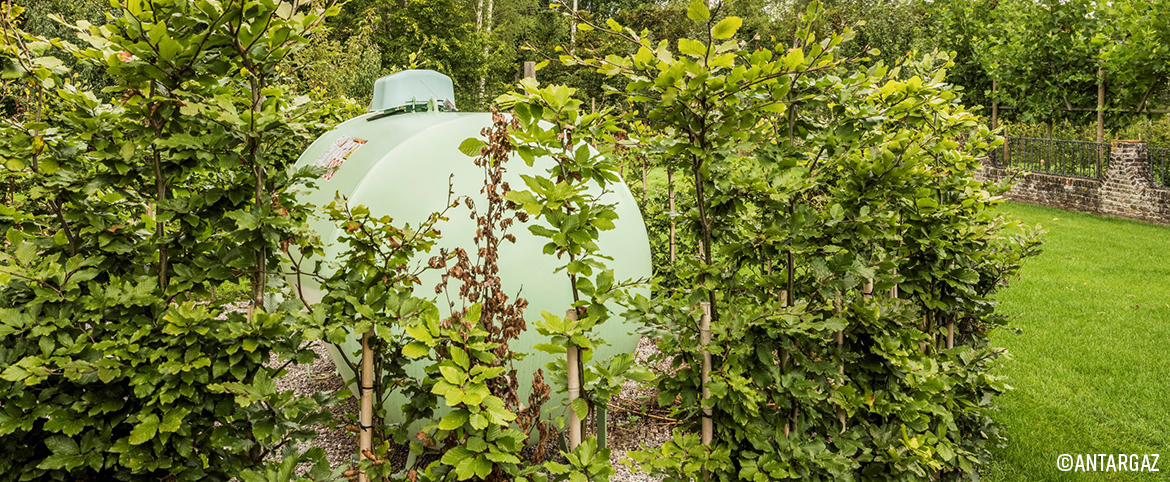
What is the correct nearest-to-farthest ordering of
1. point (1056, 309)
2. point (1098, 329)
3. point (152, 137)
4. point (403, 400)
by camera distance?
point (152, 137) < point (403, 400) < point (1098, 329) < point (1056, 309)

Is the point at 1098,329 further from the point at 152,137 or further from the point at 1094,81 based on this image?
the point at 1094,81

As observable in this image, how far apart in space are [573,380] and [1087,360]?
17.8ft

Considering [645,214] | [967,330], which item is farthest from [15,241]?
[645,214]

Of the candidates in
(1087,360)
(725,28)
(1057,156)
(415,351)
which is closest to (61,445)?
Answer: (415,351)

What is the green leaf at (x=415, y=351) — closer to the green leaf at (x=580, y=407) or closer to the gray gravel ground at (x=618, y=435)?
the green leaf at (x=580, y=407)

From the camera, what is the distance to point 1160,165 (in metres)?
11.8

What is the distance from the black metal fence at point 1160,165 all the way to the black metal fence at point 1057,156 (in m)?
0.72

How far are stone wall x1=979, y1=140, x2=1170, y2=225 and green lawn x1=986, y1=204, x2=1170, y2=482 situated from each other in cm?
235

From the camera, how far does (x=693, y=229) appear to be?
2.33 m

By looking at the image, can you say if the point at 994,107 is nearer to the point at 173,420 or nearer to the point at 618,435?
the point at 618,435

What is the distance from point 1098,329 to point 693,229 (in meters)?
5.86

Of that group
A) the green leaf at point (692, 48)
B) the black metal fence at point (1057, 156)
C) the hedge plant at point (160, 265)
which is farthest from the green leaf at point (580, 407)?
the black metal fence at point (1057, 156)

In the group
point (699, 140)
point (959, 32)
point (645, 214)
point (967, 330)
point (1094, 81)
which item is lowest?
point (967, 330)

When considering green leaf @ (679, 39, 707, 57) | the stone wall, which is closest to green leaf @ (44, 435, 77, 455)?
green leaf @ (679, 39, 707, 57)
